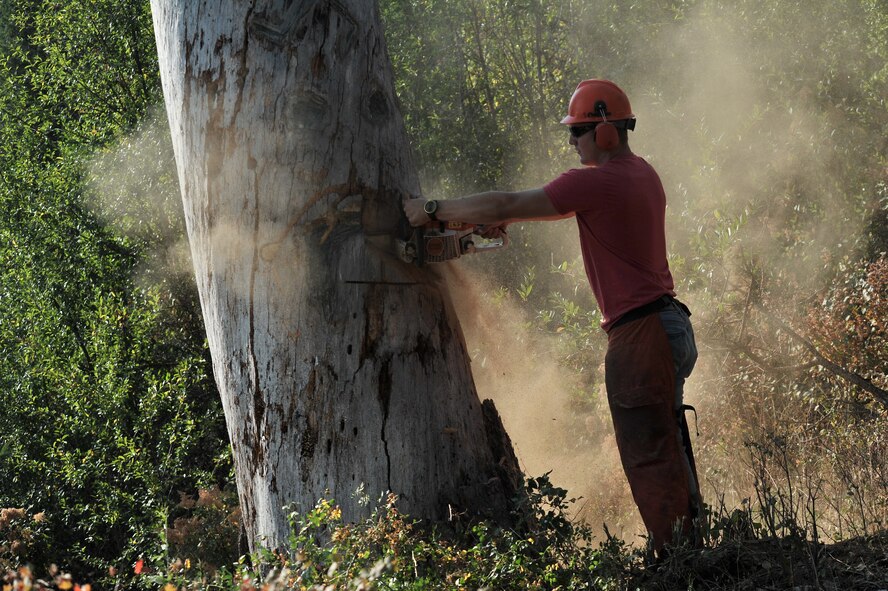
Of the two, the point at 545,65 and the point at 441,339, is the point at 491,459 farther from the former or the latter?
the point at 545,65

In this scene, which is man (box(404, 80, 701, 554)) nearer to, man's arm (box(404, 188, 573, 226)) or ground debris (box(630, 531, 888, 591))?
man's arm (box(404, 188, 573, 226))

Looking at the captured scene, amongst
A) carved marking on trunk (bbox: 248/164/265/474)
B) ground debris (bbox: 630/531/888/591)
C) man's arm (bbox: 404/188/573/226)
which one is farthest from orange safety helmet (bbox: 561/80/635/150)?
ground debris (bbox: 630/531/888/591)

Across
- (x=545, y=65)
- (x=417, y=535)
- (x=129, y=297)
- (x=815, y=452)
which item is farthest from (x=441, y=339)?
(x=545, y=65)

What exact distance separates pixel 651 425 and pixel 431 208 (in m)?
1.44

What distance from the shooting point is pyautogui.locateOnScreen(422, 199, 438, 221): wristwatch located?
14.6 feet

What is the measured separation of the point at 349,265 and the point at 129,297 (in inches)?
208

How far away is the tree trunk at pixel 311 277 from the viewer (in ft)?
14.4

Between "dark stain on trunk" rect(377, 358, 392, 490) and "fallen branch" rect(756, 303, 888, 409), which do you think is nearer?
"dark stain on trunk" rect(377, 358, 392, 490)

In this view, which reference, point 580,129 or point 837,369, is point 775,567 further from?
point 837,369

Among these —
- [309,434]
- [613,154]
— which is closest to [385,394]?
[309,434]

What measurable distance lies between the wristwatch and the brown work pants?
1069 millimetres

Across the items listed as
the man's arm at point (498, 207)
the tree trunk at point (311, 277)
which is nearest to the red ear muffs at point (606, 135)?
the man's arm at point (498, 207)

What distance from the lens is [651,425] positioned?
443 cm

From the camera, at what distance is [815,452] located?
7797mm
